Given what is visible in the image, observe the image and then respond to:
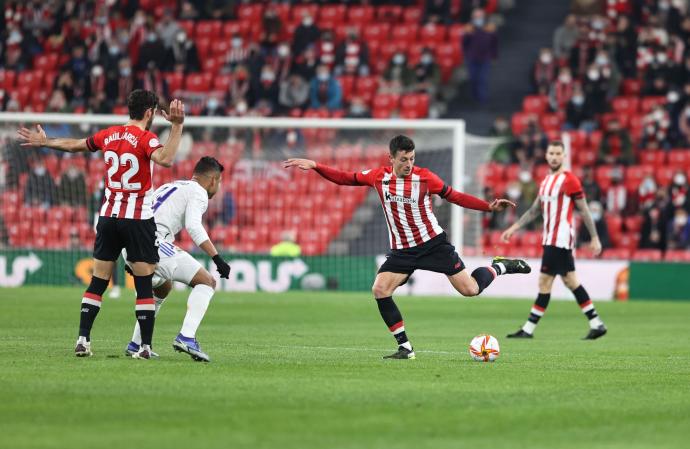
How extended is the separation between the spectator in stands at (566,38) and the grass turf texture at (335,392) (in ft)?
57.9

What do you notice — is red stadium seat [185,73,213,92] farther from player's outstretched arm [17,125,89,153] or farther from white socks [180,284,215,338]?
white socks [180,284,215,338]

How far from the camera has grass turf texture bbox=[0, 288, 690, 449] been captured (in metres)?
7.46

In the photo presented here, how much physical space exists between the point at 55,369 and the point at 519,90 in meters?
24.9

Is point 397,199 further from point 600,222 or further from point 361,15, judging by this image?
point 361,15

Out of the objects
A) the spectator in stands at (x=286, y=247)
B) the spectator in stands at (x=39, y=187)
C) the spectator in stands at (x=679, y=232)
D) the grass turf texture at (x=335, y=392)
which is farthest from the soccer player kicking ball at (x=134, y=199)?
the spectator in stands at (x=679, y=232)

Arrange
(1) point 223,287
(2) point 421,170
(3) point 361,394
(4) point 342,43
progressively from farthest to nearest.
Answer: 1. (4) point 342,43
2. (1) point 223,287
3. (2) point 421,170
4. (3) point 361,394

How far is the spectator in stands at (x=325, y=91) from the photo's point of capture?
3138 cm

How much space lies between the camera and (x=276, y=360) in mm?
11781

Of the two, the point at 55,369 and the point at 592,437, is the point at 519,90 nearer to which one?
the point at 55,369

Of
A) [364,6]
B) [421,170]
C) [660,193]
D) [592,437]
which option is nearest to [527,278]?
[660,193]

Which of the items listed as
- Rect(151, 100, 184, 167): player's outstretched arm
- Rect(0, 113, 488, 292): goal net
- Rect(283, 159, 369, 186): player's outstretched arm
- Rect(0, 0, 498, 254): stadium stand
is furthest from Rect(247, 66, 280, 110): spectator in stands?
Rect(151, 100, 184, 167): player's outstretched arm

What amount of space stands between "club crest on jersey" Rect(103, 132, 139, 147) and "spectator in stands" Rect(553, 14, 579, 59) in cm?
2334

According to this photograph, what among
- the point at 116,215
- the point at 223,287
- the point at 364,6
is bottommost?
the point at 223,287

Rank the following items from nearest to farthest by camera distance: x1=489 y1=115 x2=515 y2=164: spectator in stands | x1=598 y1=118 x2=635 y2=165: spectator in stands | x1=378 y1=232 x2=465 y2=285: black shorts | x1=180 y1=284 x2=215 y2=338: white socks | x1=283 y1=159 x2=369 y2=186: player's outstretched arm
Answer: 1. x1=180 y1=284 x2=215 y2=338: white socks
2. x1=283 y1=159 x2=369 y2=186: player's outstretched arm
3. x1=378 y1=232 x2=465 y2=285: black shorts
4. x1=489 y1=115 x2=515 y2=164: spectator in stands
5. x1=598 y1=118 x2=635 y2=165: spectator in stands
